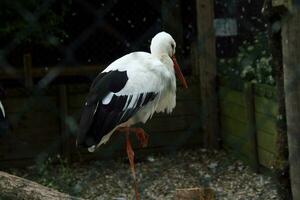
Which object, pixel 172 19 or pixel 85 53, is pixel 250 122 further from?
pixel 85 53

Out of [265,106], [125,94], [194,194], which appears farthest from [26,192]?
[265,106]

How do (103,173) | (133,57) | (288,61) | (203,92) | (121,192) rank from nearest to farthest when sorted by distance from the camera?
(288,61) → (133,57) → (121,192) → (103,173) → (203,92)

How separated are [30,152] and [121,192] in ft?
3.11

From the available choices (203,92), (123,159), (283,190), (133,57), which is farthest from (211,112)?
(283,190)

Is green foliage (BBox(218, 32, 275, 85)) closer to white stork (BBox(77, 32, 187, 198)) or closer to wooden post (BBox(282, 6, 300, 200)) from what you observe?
white stork (BBox(77, 32, 187, 198))

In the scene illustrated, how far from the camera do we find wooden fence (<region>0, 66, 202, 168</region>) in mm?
4227

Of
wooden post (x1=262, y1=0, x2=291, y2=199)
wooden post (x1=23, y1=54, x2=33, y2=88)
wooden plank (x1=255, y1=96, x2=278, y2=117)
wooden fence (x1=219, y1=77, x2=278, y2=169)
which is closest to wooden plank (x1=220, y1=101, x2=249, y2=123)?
wooden fence (x1=219, y1=77, x2=278, y2=169)

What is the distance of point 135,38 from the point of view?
4375 mm

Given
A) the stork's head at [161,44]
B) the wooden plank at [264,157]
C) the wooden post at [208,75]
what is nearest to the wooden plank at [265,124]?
the wooden plank at [264,157]

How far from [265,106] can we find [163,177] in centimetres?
75

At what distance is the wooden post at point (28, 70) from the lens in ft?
13.4

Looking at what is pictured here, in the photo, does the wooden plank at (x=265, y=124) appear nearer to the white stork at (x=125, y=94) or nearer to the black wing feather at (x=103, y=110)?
the white stork at (x=125, y=94)

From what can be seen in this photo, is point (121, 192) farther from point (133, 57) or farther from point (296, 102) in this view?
point (296, 102)

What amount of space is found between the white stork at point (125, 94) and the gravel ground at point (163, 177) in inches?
24.5
